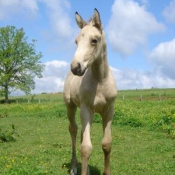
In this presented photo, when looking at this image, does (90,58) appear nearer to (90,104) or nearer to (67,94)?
(90,104)

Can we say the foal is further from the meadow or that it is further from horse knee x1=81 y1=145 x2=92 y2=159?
the meadow

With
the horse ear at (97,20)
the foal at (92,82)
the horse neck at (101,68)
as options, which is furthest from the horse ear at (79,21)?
the horse neck at (101,68)

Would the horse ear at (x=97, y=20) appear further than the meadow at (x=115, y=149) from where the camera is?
No

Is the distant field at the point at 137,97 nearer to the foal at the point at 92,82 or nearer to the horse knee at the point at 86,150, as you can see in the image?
the foal at the point at 92,82

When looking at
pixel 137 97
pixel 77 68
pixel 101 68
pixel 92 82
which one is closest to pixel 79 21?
pixel 101 68

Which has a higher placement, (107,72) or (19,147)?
(107,72)

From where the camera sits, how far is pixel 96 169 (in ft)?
24.2

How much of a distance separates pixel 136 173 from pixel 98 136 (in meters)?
5.62

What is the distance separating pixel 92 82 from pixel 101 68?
0.31 metres

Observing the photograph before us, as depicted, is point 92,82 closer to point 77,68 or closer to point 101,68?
point 101,68

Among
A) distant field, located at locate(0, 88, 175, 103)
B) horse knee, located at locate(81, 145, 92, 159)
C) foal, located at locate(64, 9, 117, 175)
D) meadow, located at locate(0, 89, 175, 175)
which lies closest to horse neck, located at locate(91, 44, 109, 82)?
foal, located at locate(64, 9, 117, 175)

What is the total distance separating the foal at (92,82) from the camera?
197 inches

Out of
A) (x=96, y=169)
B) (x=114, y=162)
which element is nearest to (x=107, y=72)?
(x=96, y=169)

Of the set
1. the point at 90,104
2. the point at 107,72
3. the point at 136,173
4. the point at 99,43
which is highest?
the point at 99,43
